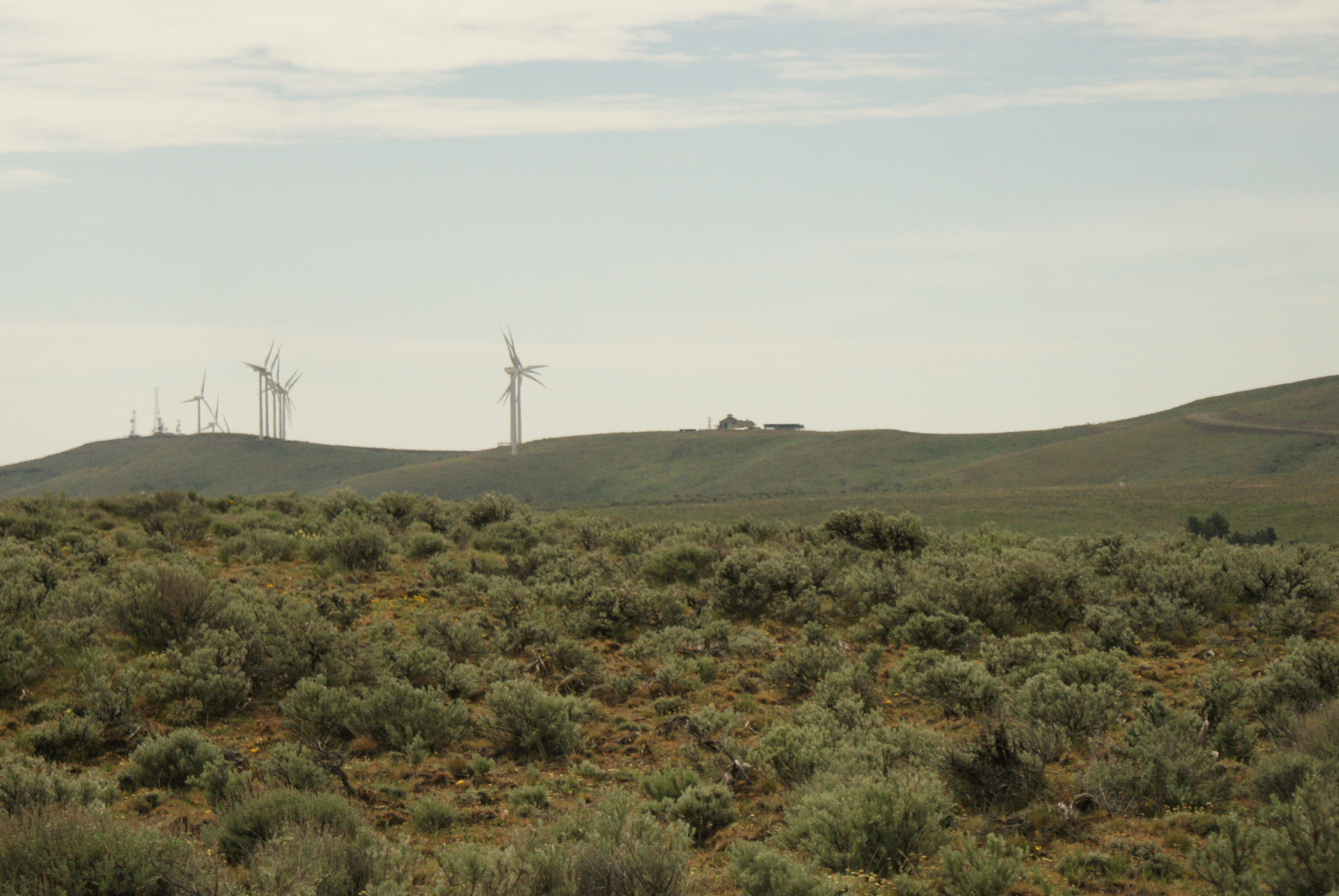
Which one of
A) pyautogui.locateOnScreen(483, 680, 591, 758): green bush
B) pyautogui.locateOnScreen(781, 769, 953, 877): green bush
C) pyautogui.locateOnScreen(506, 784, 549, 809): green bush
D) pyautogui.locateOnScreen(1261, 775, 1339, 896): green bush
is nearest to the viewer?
pyautogui.locateOnScreen(1261, 775, 1339, 896): green bush

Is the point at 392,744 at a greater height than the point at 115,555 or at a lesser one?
lesser

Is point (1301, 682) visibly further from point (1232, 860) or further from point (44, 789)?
point (44, 789)

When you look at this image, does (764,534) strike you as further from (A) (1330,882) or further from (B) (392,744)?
(A) (1330,882)

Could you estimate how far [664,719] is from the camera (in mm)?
12250

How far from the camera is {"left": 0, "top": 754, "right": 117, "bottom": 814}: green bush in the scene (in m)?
7.30

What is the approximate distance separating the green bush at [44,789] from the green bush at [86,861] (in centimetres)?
48

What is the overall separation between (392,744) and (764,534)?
50.7 feet

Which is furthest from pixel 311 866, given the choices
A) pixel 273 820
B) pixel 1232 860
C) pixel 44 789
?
pixel 1232 860

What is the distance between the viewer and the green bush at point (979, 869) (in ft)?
22.3

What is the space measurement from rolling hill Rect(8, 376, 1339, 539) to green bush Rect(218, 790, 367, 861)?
55990 mm

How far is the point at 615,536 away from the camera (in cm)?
2472

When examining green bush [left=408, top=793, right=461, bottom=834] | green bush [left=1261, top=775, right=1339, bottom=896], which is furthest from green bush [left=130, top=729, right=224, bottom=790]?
green bush [left=1261, top=775, right=1339, bottom=896]

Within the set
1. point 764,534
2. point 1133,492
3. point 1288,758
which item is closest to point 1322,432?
point 1133,492

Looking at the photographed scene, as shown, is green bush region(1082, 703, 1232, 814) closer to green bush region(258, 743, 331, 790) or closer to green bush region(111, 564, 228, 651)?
green bush region(258, 743, 331, 790)
